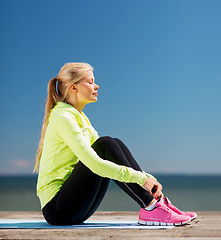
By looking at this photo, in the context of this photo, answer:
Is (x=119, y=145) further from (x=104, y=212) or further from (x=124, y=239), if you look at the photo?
(x=104, y=212)

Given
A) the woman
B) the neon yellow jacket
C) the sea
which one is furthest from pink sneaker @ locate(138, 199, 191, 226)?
the sea

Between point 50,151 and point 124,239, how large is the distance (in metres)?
0.75

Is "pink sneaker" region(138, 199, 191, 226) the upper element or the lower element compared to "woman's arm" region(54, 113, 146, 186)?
lower

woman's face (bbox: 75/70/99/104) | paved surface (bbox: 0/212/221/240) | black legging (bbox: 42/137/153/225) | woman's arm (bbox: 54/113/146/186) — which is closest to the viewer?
paved surface (bbox: 0/212/221/240)

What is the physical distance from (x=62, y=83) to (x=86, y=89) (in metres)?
0.16

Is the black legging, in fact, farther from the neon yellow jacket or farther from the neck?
the neck

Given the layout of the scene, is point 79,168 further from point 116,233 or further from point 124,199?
point 124,199

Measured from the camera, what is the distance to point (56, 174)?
8.49ft

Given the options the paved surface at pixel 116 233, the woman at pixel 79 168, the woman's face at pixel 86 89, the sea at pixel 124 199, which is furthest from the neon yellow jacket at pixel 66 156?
the sea at pixel 124 199

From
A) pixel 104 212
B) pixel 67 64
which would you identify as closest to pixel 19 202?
pixel 104 212

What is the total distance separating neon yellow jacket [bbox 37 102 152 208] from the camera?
7.85 feet

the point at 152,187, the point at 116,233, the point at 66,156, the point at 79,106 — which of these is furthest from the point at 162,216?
the point at 79,106

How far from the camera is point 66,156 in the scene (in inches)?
102

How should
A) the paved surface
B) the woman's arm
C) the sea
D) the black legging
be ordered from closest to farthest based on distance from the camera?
the paved surface
the woman's arm
the black legging
the sea
